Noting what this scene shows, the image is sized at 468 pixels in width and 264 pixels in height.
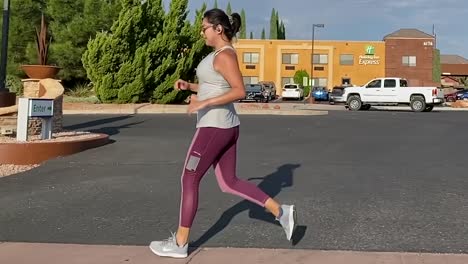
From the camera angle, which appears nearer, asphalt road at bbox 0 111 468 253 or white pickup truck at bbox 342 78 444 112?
asphalt road at bbox 0 111 468 253

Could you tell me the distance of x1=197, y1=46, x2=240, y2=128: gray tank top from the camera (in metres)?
4.87

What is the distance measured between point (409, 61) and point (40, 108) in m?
77.8

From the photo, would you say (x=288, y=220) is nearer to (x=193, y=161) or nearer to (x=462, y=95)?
(x=193, y=161)

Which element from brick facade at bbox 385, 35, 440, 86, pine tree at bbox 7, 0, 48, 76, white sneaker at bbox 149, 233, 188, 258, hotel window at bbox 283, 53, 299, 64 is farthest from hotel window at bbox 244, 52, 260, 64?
white sneaker at bbox 149, 233, 188, 258

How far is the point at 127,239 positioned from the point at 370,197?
3227mm

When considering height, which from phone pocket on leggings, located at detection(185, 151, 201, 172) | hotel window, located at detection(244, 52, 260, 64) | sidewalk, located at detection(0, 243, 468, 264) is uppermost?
hotel window, located at detection(244, 52, 260, 64)

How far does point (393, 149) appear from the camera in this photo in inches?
505

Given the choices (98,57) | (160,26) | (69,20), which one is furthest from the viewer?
(69,20)

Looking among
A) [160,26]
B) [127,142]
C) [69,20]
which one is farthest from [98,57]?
[127,142]

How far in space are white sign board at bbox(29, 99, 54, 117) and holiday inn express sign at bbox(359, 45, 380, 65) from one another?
245 ft

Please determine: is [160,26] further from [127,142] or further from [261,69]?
[261,69]

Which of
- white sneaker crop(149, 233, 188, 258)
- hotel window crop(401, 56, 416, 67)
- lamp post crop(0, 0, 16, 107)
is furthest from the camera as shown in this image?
hotel window crop(401, 56, 416, 67)

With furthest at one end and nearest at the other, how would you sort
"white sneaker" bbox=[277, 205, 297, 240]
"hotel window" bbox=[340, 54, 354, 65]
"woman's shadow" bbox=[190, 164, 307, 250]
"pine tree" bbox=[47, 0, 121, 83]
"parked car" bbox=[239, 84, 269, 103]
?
"hotel window" bbox=[340, 54, 354, 65] → "parked car" bbox=[239, 84, 269, 103] → "pine tree" bbox=[47, 0, 121, 83] → "woman's shadow" bbox=[190, 164, 307, 250] → "white sneaker" bbox=[277, 205, 297, 240]

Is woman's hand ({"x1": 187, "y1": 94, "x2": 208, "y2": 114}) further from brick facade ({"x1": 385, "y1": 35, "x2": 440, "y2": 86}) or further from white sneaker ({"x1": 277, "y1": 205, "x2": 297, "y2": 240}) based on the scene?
brick facade ({"x1": 385, "y1": 35, "x2": 440, "y2": 86})
